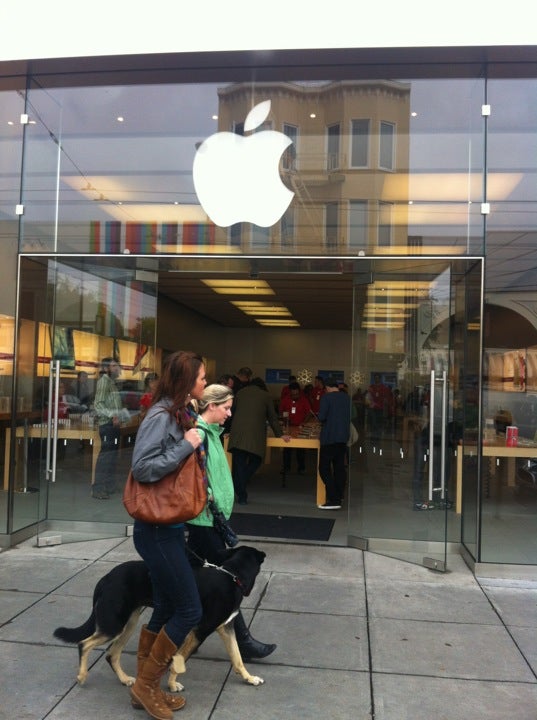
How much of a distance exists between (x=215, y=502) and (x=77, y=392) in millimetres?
3856

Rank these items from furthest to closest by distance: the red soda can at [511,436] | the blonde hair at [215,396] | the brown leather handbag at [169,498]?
the red soda can at [511,436], the blonde hair at [215,396], the brown leather handbag at [169,498]

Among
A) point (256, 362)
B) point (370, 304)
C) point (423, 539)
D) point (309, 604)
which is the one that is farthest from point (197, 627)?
point (256, 362)

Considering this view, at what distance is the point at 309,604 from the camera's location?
5164mm

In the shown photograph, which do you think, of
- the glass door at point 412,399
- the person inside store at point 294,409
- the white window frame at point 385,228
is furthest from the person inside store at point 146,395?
the person inside store at point 294,409

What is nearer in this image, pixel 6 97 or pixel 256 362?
pixel 6 97

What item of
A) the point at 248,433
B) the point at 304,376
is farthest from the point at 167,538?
the point at 304,376

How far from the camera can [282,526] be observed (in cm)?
758

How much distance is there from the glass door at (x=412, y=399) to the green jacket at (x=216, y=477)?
10.1 ft

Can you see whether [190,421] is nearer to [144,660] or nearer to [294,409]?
[144,660]

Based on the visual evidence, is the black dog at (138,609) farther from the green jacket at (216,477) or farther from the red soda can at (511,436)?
the red soda can at (511,436)

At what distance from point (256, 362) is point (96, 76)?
15922 mm

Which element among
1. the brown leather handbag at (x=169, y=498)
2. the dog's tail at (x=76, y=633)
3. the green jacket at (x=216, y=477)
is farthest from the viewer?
the green jacket at (x=216, y=477)

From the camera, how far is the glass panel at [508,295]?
20.8ft

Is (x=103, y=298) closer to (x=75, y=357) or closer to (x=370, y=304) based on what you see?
(x=75, y=357)
